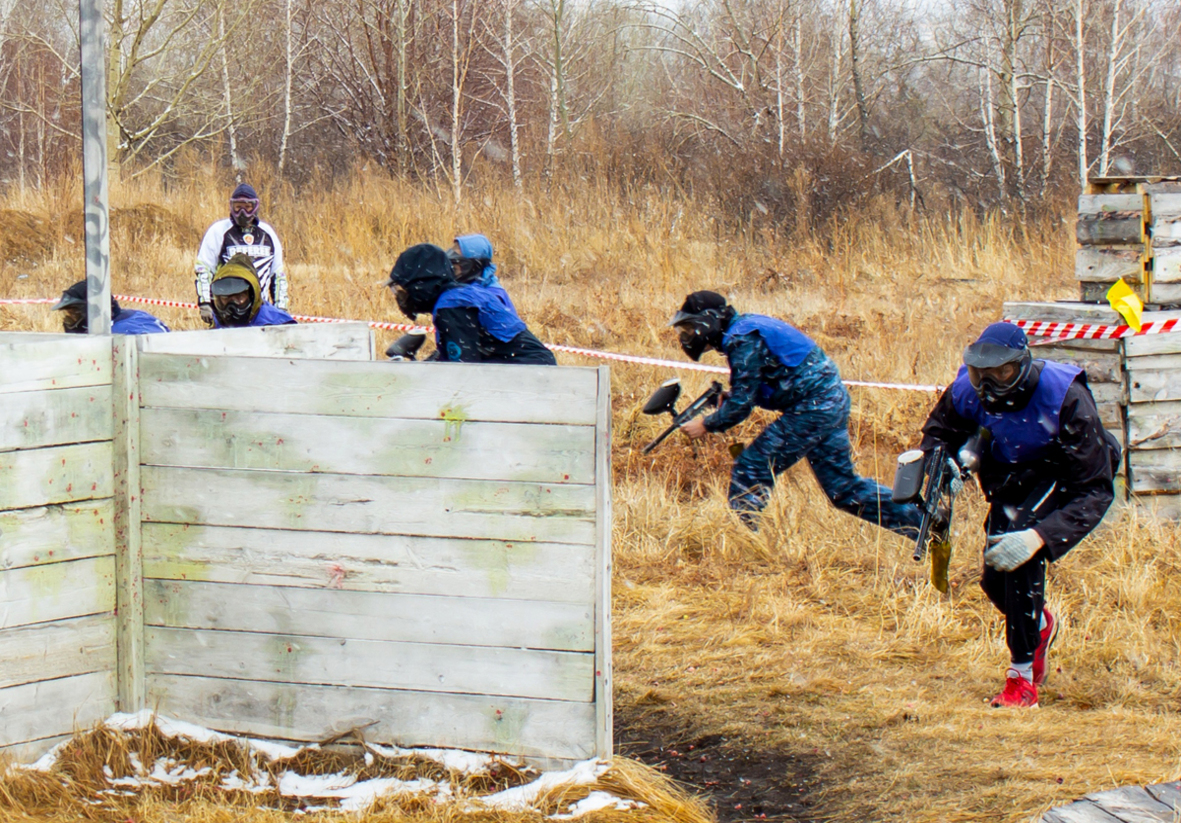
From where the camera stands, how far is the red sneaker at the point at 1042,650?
15.0 feet

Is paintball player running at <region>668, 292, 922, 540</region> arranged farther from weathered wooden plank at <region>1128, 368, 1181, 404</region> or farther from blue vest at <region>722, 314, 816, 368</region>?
weathered wooden plank at <region>1128, 368, 1181, 404</region>

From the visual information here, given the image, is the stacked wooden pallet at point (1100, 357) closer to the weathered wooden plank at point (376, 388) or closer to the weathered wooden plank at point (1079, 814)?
the weathered wooden plank at point (1079, 814)

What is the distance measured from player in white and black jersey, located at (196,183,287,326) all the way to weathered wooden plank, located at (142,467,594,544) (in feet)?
14.9

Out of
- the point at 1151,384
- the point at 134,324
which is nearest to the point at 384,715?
the point at 134,324

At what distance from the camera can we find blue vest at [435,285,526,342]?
5930 mm

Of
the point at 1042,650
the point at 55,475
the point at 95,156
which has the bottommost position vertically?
the point at 1042,650

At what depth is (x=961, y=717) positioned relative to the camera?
14.2 ft

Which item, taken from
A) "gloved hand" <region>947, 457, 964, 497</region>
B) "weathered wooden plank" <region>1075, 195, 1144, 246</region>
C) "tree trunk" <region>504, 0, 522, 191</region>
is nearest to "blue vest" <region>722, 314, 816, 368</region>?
"gloved hand" <region>947, 457, 964, 497</region>

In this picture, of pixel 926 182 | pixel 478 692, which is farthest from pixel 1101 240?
pixel 926 182

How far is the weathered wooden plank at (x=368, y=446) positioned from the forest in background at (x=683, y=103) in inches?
459

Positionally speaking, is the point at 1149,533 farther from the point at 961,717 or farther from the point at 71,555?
the point at 71,555

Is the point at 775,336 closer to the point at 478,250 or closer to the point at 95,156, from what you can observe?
the point at 478,250

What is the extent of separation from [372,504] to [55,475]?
97 cm

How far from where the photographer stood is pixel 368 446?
3.56 metres
